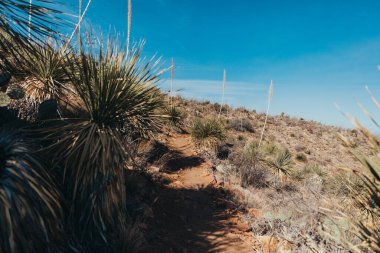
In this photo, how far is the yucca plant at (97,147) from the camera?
144 inches

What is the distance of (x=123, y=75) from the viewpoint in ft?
15.4

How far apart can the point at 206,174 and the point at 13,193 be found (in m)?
6.01

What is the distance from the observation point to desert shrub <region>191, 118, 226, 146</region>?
10.9 metres

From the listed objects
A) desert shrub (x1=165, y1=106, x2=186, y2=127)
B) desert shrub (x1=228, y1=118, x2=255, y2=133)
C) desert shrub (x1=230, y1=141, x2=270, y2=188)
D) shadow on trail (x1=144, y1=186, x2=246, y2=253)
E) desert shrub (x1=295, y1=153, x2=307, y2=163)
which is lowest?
desert shrub (x1=295, y1=153, x2=307, y2=163)


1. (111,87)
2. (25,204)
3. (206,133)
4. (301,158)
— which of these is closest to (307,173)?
(301,158)

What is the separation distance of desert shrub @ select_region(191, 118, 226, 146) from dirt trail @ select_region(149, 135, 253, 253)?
2.33 metres

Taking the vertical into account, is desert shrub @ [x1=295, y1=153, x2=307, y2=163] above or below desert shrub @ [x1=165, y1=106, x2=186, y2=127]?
below

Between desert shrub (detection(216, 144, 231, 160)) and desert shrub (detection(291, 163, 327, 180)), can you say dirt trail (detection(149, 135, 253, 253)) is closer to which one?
desert shrub (detection(216, 144, 231, 160))

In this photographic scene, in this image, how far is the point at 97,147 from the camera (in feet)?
12.7

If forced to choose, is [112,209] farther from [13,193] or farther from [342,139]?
[342,139]

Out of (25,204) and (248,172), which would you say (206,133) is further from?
(25,204)

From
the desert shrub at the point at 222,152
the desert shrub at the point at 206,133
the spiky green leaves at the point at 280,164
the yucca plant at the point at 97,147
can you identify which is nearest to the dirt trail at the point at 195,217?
the yucca plant at the point at 97,147

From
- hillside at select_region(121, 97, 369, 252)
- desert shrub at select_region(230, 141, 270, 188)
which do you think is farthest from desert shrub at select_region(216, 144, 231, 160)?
desert shrub at select_region(230, 141, 270, 188)

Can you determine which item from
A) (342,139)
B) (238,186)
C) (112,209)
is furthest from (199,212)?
(342,139)
